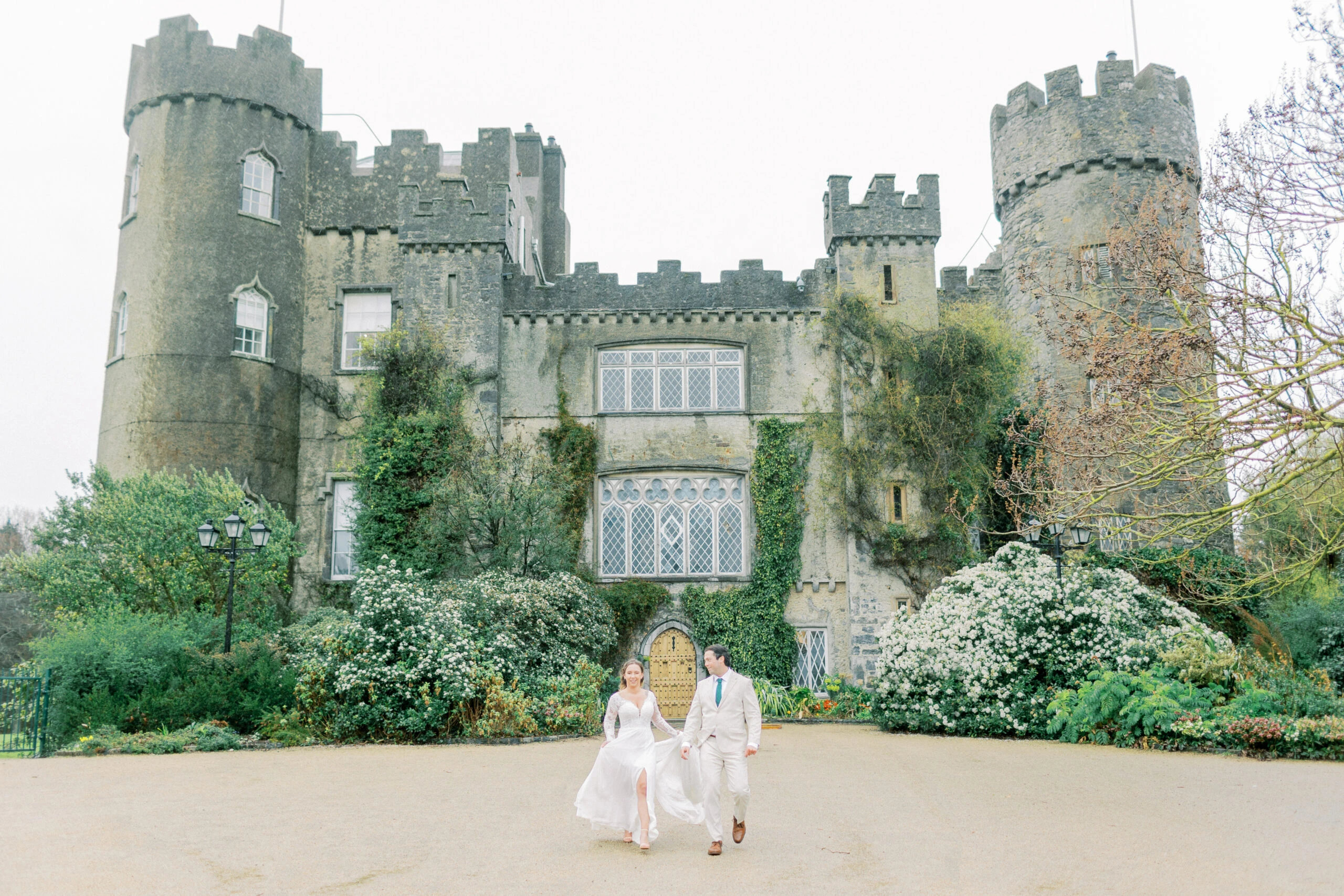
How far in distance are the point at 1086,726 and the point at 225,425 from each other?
16812 millimetres

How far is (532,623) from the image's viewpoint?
17.8m

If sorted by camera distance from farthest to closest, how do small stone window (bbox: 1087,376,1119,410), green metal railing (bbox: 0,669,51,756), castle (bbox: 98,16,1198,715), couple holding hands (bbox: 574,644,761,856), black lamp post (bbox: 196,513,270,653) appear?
castle (bbox: 98,16,1198,715)
black lamp post (bbox: 196,513,270,653)
green metal railing (bbox: 0,669,51,756)
small stone window (bbox: 1087,376,1119,410)
couple holding hands (bbox: 574,644,761,856)

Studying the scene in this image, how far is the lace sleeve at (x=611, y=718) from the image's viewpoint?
807cm

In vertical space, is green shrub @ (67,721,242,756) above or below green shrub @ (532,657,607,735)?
→ below

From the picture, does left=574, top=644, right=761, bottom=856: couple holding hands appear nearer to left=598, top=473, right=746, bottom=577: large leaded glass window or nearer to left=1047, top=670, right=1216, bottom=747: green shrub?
left=1047, top=670, right=1216, bottom=747: green shrub

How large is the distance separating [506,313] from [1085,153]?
42.3 feet

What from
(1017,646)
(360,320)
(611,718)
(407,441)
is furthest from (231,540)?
(1017,646)

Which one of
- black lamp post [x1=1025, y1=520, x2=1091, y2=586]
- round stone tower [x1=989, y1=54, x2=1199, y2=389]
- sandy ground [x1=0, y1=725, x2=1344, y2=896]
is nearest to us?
sandy ground [x1=0, y1=725, x2=1344, y2=896]

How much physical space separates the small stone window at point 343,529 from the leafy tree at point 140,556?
2.49 m

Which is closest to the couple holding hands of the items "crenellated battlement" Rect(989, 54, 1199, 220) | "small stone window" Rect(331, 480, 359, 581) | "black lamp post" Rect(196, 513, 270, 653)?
"black lamp post" Rect(196, 513, 270, 653)

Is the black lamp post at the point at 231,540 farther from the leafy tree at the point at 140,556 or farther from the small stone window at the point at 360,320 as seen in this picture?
the small stone window at the point at 360,320

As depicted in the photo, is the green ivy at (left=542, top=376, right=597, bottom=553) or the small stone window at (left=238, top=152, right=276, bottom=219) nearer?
the green ivy at (left=542, top=376, right=597, bottom=553)

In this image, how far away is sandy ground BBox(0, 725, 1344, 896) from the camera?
6840 millimetres

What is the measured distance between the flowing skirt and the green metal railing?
34.6 ft
